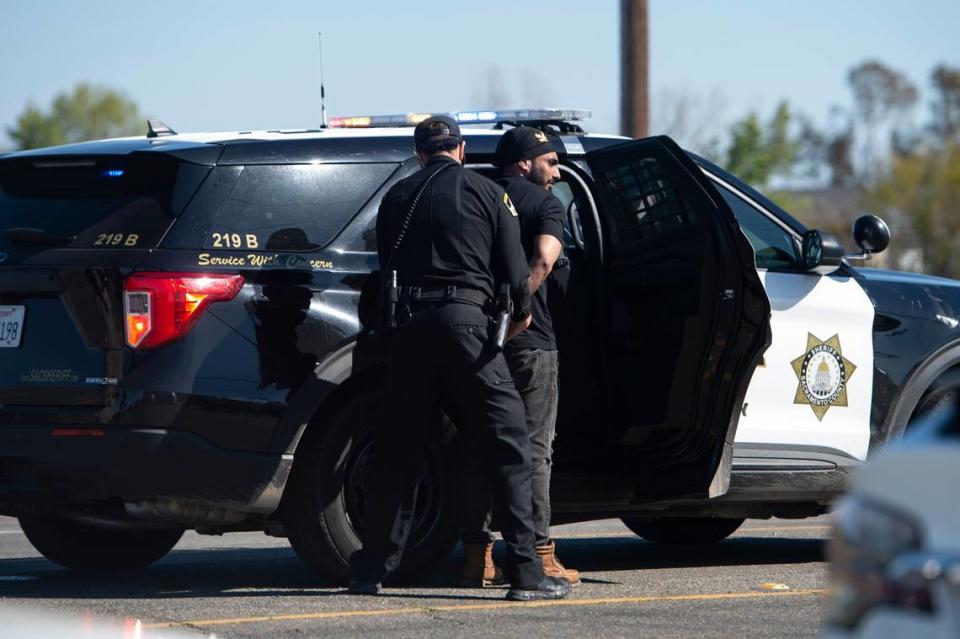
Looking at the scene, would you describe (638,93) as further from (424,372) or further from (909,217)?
(909,217)

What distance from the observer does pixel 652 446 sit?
6.74m

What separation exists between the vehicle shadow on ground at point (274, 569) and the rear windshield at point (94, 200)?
4.54ft

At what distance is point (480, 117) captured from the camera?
281 inches

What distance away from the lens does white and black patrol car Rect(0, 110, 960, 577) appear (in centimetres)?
580

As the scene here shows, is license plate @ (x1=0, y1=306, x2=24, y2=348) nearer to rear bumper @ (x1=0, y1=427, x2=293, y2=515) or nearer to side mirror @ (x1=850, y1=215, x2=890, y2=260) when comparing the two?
rear bumper @ (x1=0, y1=427, x2=293, y2=515)

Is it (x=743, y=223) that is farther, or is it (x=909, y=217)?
(x=909, y=217)

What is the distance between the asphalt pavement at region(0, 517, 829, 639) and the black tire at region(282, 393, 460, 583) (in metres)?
0.15

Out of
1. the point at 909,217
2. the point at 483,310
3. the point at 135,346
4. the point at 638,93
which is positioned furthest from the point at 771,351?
the point at 909,217

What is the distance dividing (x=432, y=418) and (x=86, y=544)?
6.26 feet

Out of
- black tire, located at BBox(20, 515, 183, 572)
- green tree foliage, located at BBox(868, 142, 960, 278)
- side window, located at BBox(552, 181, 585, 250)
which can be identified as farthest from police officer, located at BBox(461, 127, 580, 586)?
green tree foliage, located at BBox(868, 142, 960, 278)

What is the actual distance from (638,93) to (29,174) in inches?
365

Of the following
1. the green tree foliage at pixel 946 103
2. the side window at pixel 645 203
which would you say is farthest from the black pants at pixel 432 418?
the green tree foliage at pixel 946 103

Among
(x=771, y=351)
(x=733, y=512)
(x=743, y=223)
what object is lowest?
(x=733, y=512)

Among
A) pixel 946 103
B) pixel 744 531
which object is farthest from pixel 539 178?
pixel 946 103
